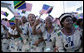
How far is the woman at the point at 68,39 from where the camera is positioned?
338 cm

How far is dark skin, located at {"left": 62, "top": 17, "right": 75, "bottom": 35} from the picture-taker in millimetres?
3454

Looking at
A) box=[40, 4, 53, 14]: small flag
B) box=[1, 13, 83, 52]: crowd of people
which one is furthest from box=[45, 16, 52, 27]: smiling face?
box=[40, 4, 53, 14]: small flag

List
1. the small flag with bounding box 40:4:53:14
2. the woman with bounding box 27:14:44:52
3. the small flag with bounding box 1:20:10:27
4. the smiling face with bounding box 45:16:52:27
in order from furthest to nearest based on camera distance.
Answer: the small flag with bounding box 1:20:10:27, the small flag with bounding box 40:4:53:14, the woman with bounding box 27:14:44:52, the smiling face with bounding box 45:16:52:27

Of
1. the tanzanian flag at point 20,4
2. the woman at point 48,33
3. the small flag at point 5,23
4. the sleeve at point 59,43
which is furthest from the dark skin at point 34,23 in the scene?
the small flag at point 5,23

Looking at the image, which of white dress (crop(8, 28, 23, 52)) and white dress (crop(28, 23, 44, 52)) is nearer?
white dress (crop(28, 23, 44, 52))

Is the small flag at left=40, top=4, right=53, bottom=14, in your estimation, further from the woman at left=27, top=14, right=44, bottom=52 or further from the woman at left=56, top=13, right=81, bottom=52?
the woman at left=56, top=13, right=81, bottom=52

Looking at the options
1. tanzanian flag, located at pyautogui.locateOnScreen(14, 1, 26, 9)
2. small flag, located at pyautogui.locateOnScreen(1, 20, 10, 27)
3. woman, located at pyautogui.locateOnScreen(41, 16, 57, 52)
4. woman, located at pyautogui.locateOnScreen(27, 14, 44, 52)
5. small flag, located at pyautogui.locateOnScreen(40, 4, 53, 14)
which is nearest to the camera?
woman, located at pyautogui.locateOnScreen(41, 16, 57, 52)

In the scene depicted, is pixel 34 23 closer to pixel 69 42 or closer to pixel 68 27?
pixel 68 27

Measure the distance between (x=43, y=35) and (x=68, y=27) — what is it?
0.96m

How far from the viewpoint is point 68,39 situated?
11.2 ft

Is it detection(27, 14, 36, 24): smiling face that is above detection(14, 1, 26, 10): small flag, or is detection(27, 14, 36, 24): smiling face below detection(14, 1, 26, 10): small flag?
below

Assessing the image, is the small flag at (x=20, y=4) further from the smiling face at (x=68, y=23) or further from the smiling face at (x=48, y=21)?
the smiling face at (x=68, y=23)

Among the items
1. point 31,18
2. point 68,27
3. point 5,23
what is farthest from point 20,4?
point 68,27

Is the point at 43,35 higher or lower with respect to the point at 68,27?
lower
